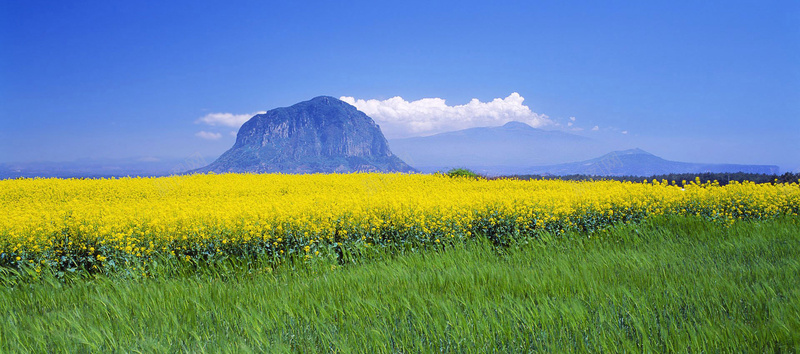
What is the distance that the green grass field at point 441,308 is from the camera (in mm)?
2811

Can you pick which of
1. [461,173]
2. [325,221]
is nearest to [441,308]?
[325,221]

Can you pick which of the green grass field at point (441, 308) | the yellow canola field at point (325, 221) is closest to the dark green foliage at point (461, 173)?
the yellow canola field at point (325, 221)

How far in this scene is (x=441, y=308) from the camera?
3.31m

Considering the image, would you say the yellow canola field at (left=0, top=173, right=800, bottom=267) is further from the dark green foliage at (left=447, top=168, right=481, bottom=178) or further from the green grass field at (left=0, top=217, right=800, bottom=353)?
the dark green foliage at (left=447, top=168, right=481, bottom=178)

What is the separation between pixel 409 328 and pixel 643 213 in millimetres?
6864

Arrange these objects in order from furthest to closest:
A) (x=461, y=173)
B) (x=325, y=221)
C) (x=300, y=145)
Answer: (x=300, y=145) < (x=461, y=173) < (x=325, y=221)

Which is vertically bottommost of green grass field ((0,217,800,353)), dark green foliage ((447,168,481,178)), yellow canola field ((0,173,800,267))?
green grass field ((0,217,800,353))

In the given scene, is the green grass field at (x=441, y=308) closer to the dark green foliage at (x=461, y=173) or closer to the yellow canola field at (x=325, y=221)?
the yellow canola field at (x=325, y=221)

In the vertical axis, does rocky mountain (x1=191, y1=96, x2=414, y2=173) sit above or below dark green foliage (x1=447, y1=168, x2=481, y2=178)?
above

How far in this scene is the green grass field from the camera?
2.81 metres

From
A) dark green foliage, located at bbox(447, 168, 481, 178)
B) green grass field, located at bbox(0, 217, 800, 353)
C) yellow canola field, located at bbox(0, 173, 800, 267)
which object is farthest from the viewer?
dark green foliage, located at bbox(447, 168, 481, 178)

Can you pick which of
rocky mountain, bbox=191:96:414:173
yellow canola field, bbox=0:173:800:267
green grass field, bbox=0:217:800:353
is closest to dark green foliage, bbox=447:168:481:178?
yellow canola field, bbox=0:173:800:267

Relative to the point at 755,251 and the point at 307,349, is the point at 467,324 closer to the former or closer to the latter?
the point at 307,349

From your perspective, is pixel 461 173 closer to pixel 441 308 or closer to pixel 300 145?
pixel 441 308
